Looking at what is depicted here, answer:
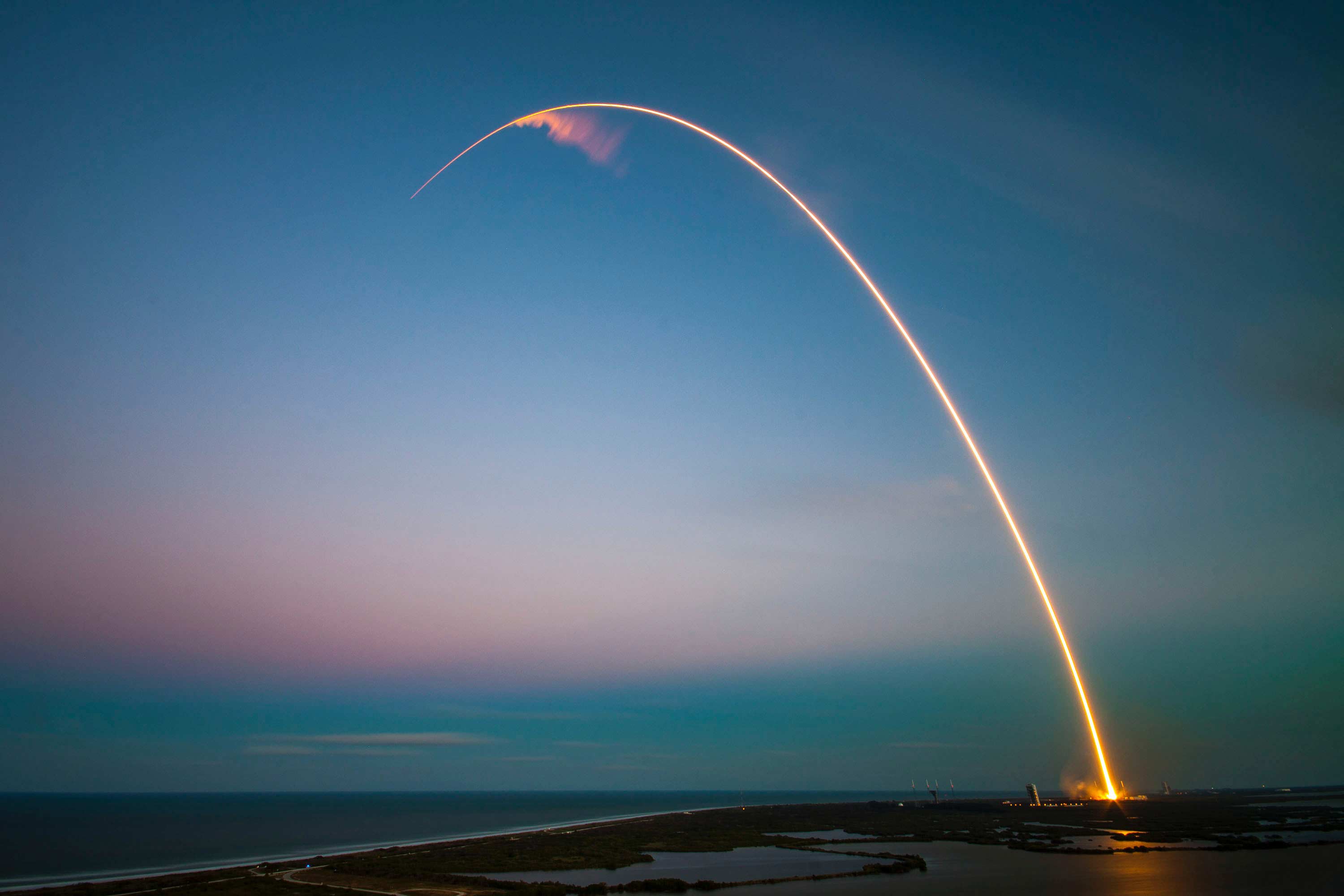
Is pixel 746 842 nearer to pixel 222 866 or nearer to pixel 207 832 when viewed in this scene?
pixel 222 866

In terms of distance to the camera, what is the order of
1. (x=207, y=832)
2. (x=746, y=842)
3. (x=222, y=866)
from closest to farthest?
(x=222, y=866)
(x=746, y=842)
(x=207, y=832)

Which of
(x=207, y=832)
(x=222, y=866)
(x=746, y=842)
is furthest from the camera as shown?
(x=207, y=832)

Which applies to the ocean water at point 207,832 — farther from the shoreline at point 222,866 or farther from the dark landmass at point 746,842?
the dark landmass at point 746,842

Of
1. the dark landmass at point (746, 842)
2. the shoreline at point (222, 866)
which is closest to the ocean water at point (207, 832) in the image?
the shoreline at point (222, 866)

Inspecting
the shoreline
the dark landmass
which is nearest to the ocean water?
the shoreline

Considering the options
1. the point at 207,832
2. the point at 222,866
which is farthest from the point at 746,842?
the point at 207,832

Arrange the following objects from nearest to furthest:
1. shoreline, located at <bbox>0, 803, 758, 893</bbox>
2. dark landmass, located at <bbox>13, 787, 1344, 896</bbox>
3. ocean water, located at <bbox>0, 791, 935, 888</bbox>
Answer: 1. dark landmass, located at <bbox>13, 787, 1344, 896</bbox>
2. shoreline, located at <bbox>0, 803, 758, 893</bbox>
3. ocean water, located at <bbox>0, 791, 935, 888</bbox>

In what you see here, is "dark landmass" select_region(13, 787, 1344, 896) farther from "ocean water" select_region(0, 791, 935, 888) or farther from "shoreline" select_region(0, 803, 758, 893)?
"ocean water" select_region(0, 791, 935, 888)

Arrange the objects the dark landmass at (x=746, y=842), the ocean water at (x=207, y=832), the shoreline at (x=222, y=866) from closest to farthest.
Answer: the dark landmass at (x=746, y=842) → the shoreline at (x=222, y=866) → the ocean water at (x=207, y=832)
